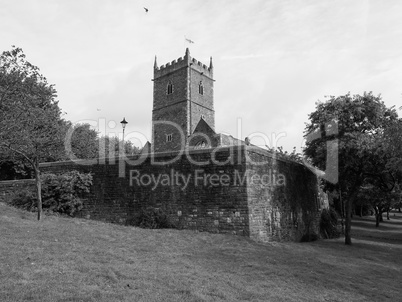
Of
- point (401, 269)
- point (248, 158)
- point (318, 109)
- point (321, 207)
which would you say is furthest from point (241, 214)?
point (321, 207)

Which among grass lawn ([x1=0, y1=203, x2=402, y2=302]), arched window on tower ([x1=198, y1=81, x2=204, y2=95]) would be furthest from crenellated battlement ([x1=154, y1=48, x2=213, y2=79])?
grass lawn ([x1=0, y1=203, x2=402, y2=302])

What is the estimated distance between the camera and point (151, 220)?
1387 cm

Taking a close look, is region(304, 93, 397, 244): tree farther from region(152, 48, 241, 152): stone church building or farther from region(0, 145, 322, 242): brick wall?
region(152, 48, 241, 152): stone church building

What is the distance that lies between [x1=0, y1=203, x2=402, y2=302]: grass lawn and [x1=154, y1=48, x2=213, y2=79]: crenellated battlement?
3712 cm

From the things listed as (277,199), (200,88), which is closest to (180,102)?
(200,88)

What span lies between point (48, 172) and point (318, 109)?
602 inches

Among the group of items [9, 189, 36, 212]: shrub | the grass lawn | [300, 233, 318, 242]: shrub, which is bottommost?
[300, 233, 318, 242]: shrub

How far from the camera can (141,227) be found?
1364 centimetres

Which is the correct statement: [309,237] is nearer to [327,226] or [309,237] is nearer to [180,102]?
[327,226]

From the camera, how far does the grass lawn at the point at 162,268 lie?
6.05 metres

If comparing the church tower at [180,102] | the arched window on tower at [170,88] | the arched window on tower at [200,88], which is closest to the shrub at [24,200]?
the church tower at [180,102]

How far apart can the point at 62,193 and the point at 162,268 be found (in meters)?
9.61

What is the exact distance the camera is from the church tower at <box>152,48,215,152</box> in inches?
1772

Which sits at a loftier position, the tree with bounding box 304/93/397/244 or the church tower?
the church tower
